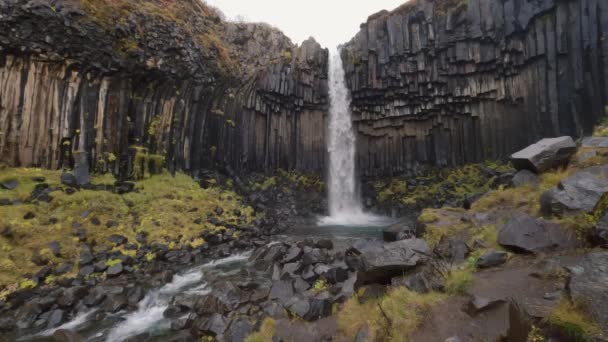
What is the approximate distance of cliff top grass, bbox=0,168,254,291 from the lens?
9781 mm

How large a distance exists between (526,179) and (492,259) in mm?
4396

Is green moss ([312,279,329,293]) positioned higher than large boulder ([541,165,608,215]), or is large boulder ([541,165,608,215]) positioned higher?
large boulder ([541,165,608,215])

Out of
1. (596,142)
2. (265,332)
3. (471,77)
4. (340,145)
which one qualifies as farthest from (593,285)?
(340,145)

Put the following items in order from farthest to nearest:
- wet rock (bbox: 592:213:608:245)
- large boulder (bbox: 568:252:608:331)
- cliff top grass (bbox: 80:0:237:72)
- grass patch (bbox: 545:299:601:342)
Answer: cliff top grass (bbox: 80:0:237:72)
wet rock (bbox: 592:213:608:245)
large boulder (bbox: 568:252:608:331)
grass patch (bbox: 545:299:601:342)

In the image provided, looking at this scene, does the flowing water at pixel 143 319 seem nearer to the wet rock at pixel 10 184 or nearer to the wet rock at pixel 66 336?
the wet rock at pixel 66 336

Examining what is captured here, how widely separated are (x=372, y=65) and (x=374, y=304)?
26428 mm

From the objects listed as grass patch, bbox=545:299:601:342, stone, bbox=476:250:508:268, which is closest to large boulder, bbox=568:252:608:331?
grass patch, bbox=545:299:601:342

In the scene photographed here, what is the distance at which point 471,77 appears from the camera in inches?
965

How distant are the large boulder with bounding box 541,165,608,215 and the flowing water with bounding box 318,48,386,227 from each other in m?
22.4

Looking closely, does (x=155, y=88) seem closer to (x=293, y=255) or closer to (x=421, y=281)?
(x=293, y=255)

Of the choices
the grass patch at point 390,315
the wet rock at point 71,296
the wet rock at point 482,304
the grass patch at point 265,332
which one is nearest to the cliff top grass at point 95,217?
the wet rock at point 71,296

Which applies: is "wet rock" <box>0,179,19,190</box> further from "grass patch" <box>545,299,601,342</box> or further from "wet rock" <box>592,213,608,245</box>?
"wet rock" <box>592,213,608,245</box>

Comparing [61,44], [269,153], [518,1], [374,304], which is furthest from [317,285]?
[518,1]

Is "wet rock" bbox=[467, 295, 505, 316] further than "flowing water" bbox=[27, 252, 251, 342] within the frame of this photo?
No
